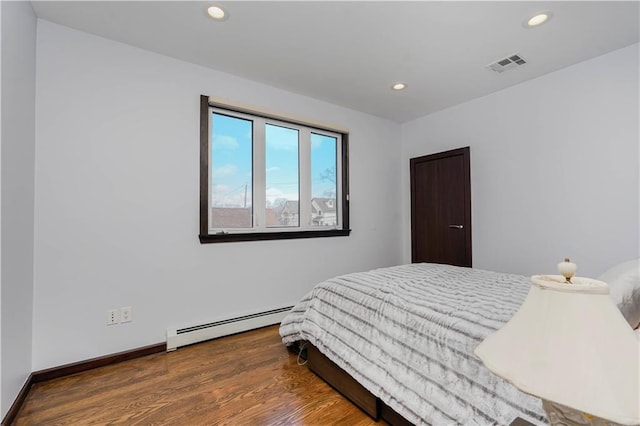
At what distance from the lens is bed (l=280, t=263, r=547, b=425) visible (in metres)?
1.15

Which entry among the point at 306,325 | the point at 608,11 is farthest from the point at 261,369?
the point at 608,11

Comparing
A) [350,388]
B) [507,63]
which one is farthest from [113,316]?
[507,63]

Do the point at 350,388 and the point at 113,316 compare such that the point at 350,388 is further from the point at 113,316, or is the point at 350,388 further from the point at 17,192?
the point at 17,192

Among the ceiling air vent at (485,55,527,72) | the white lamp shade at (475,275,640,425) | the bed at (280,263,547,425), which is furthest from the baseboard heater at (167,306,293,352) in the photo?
the ceiling air vent at (485,55,527,72)

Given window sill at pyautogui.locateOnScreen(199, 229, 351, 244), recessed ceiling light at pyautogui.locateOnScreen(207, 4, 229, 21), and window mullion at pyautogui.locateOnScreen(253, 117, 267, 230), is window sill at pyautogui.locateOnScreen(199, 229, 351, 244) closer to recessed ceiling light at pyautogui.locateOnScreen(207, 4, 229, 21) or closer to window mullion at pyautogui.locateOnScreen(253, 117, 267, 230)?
window mullion at pyautogui.locateOnScreen(253, 117, 267, 230)

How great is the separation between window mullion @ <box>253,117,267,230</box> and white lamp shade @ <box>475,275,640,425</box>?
8.90 feet

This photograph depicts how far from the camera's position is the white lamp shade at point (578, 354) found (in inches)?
20.1

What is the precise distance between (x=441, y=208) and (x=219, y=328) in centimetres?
303

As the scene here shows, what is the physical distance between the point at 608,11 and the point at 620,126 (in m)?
1.02

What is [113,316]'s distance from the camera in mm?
2295

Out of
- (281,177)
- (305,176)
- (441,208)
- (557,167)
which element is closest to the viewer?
(557,167)

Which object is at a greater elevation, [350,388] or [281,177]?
[281,177]

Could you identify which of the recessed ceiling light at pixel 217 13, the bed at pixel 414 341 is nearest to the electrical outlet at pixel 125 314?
the bed at pixel 414 341

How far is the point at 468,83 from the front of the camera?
3.14 metres
